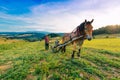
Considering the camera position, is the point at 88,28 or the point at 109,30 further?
the point at 109,30

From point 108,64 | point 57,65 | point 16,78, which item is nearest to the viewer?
point 16,78

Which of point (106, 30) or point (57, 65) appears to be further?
point (106, 30)

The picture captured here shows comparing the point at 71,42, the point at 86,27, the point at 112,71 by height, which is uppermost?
the point at 86,27

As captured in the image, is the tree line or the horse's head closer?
the horse's head

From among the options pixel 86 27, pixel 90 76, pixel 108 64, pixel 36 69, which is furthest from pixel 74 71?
pixel 108 64

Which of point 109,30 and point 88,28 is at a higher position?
point 88,28

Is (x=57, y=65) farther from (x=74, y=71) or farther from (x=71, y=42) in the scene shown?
(x=71, y=42)

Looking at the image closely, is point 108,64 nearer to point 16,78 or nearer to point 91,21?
point 91,21

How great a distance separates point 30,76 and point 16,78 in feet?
2.76

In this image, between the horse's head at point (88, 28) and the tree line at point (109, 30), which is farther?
the tree line at point (109, 30)

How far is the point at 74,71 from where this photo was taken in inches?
392

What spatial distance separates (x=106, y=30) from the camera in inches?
4545

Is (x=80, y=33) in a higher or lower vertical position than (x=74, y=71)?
higher

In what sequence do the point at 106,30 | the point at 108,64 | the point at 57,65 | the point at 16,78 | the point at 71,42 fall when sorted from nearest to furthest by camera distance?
the point at 16,78 → the point at 57,65 → the point at 71,42 → the point at 108,64 → the point at 106,30
